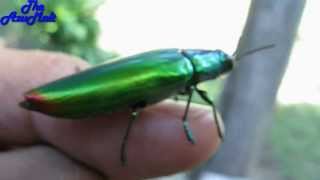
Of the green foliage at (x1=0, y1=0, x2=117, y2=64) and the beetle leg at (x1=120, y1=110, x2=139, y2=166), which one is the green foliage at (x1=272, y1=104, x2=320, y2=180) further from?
the beetle leg at (x1=120, y1=110, x2=139, y2=166)

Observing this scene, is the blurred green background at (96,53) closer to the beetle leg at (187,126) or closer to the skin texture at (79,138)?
the skin texture at (79,138)

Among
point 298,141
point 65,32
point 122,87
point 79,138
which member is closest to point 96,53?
point 65,32

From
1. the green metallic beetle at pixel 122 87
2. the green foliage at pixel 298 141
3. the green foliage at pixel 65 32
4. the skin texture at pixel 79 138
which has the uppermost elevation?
the green metallic beetle at pixel 122 87

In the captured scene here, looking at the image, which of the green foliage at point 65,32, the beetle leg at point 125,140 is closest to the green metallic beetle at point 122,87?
the beetle leg at point 125,140

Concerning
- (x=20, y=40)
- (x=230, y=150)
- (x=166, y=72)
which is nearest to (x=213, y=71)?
(x=166, y=72)

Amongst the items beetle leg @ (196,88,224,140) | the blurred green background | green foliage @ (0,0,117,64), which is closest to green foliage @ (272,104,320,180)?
the blurred green background

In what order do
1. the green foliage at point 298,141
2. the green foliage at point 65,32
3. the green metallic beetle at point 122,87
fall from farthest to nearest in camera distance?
the green foliage at point 298,141 < the green foliage at point 65,32 < the green metallic beetle at point 122,87

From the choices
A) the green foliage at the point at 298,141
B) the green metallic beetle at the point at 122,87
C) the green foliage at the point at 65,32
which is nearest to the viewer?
the green metallic beetle at the point at 122,87
